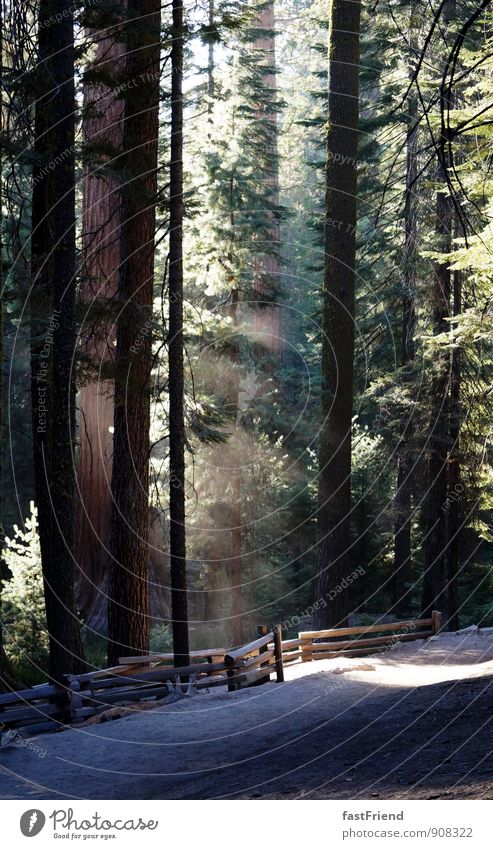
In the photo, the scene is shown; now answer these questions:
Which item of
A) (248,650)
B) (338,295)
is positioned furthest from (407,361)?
(248,650)

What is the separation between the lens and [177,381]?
13.5 meters

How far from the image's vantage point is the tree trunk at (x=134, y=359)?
1307 centimetres

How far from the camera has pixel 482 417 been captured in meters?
19.2

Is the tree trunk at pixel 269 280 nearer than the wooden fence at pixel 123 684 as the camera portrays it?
No

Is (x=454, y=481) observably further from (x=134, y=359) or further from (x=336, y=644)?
(x=134, y=359)

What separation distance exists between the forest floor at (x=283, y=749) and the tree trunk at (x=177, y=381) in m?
1.30

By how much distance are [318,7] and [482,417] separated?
58.2 feet

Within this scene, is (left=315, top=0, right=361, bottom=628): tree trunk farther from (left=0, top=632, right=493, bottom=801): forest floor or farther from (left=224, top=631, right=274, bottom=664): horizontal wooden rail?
(left=0, top=632, right=493, bottom=801): forest floor

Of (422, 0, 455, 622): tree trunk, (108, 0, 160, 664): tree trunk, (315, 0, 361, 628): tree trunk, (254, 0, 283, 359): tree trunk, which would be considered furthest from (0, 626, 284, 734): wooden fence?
(254, 0, 283, 359): tree trunk

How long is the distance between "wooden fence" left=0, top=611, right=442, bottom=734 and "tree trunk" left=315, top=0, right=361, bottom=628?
37.7 inches

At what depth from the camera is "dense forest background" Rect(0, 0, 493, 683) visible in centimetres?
1167

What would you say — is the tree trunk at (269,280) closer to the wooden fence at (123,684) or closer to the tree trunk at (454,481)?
the tree trunk at (454,481)

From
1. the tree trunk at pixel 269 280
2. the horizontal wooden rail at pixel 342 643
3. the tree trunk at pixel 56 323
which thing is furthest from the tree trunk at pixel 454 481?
the tree trunk at pixel 56 323

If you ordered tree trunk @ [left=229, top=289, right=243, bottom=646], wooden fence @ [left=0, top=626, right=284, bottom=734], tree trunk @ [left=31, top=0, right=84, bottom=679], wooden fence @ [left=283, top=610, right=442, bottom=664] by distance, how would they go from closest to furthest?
wooden fence @ [left=0, top=626, right=284, bottom=734], tree trunk @ [left=31, top=0, right=84, bottom=679], wooden fence @ [left=283, top=610, right=442, bottom=664], tree trunk @ [left=229, top=289, right=243, bottom=646]
